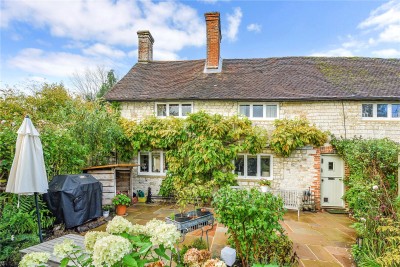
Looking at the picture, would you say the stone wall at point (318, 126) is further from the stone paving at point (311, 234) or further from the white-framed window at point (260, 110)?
the stone paving at point (311, 234)

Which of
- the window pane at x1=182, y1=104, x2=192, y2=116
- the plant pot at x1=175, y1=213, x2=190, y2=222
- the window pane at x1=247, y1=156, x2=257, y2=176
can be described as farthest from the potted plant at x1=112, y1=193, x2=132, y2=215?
the window pane at x1=247, y1=156, x2=257, y2=176

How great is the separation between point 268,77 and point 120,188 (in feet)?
29.7

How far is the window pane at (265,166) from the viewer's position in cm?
977

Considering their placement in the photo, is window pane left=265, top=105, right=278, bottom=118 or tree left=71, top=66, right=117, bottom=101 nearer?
window pane left=265, top=105, right=278, bottom=118

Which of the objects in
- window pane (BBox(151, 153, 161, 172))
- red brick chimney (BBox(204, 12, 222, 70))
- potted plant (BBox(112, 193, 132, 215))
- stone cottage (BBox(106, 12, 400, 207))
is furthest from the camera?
red brick chimney (BBox(204, 12, 222, 70))

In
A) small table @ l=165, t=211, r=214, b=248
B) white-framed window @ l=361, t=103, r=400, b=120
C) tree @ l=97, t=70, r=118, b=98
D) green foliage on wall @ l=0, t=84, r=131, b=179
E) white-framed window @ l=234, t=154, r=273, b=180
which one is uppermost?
tree @ l=97, t=70, r=118, b=98

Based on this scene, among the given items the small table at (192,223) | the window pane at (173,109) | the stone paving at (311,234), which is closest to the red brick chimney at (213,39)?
the window pane at (173,109)

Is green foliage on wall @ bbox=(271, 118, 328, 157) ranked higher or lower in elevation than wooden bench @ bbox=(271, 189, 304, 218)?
higher

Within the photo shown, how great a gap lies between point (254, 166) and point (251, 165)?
0.46 feet

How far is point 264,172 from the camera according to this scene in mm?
9828

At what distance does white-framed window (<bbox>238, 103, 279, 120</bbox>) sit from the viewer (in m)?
9.86

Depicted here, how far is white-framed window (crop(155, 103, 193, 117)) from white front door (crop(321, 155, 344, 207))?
254 inches

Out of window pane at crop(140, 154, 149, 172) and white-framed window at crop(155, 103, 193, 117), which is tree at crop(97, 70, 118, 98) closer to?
white-framed window at crop(155, 103, 193, 117)

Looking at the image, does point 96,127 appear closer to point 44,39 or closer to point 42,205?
point 42,205
